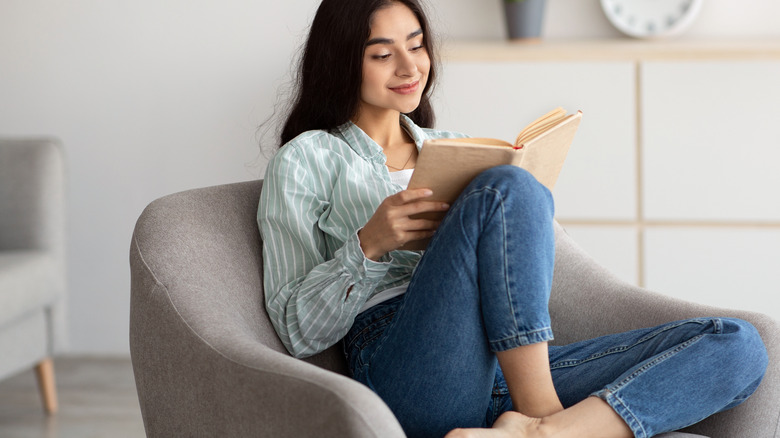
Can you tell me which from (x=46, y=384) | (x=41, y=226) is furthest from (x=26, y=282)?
(x=46, y=384)

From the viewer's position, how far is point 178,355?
126cm

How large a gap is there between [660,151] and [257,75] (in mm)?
1443

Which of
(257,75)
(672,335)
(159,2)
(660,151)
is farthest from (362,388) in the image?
(159,2)

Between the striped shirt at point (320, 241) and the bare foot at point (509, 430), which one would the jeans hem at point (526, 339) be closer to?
the bare foot at point (509, 430)

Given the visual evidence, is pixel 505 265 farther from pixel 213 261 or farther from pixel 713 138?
pixel 713 138

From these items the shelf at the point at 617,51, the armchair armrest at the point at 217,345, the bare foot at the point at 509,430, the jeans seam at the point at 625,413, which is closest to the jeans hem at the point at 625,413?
the jeans seam at the point at 625,413

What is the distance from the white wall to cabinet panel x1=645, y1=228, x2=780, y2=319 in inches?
31.4

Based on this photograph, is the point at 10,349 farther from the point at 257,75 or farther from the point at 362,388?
the point at 362,388

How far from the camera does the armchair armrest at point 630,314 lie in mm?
1381

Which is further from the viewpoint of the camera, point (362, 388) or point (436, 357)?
point (436, 357)

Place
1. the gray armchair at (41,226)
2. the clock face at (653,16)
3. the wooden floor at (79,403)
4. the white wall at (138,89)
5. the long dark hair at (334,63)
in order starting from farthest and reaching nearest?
the white wall at (138,89) < the clock face at (653,16) < the gray armchair at (41,226) < the wooden floor at (79,403) < the long dark hair at (334,63)

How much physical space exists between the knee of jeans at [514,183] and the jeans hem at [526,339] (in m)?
0.19

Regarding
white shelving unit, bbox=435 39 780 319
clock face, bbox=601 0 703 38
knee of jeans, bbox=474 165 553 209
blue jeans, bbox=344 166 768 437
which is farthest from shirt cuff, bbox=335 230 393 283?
clock face, bbox=601 0 703 38

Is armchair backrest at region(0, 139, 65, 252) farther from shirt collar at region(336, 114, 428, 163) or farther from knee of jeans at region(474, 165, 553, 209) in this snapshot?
knee of jeans at region(474, 165, 553, 209)
